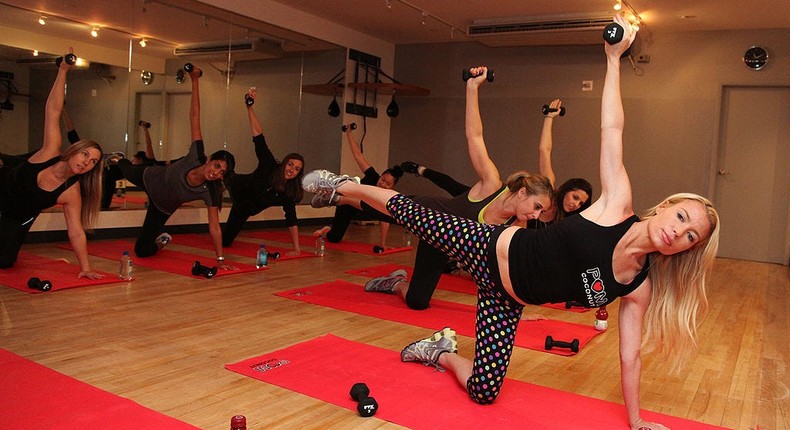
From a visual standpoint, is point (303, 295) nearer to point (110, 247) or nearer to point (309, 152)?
point (110, 247)

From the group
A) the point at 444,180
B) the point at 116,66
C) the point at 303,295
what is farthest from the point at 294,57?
the point at 303,295

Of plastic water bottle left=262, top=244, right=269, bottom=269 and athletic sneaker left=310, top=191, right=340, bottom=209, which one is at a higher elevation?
athletic sneaker left=310, top=191, right=340, bottom=209

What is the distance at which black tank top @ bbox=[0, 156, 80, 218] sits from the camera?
12.8 feet

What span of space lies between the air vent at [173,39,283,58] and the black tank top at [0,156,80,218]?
2.48 meters

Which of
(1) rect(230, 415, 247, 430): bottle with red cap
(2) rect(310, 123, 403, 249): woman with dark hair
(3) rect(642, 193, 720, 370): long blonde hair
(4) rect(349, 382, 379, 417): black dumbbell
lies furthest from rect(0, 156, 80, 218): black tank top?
(3) rect(642, 193, 720, 370): long blonde hair

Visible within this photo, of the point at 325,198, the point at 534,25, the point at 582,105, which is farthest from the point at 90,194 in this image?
the point at 582,105

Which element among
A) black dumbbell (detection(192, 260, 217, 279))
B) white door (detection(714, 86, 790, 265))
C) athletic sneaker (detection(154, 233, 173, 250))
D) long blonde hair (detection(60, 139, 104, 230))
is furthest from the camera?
white door (detection(714, 86, 790, 265))

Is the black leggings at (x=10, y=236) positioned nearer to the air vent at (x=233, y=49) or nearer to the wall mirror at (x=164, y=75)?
the wall mirror at (x=164, y=75)

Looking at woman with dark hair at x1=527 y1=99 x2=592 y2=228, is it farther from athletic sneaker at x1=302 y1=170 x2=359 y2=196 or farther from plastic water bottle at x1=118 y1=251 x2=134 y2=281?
plastic water bottle at x1=118 y1=251 x2=134 y2=281

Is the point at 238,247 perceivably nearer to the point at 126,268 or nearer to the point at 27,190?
the point at 126,268

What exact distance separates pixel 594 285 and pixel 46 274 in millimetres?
3455

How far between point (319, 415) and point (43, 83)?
4.11m

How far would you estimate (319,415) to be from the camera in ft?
7.15

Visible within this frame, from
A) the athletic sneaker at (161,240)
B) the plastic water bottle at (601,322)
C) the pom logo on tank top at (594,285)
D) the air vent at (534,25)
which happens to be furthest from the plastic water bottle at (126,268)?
the air vent at (534,25)
